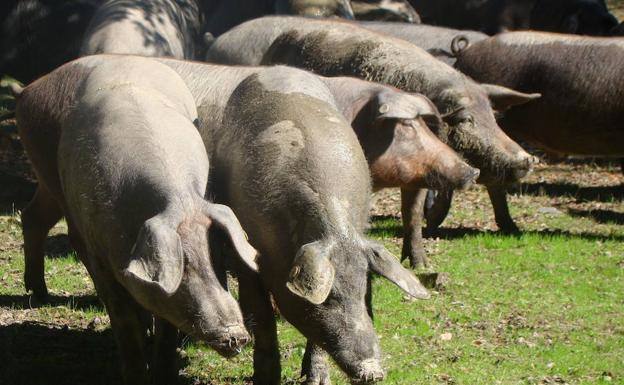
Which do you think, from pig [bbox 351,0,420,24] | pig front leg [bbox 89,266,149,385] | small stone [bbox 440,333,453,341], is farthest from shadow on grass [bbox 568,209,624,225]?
pig front leg [bbox 89,266,149,385]

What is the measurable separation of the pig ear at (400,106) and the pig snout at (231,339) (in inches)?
106

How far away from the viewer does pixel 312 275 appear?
15.0 feet

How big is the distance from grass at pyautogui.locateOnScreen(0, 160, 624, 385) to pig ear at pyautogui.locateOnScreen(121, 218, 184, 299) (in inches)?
62.5

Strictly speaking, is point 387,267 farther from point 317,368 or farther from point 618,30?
point 618,30

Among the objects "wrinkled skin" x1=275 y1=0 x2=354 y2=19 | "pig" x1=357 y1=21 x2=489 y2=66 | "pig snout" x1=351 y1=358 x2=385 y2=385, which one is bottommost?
"wrinkled skin" x1=275 y1=0 x2=354 y2=19

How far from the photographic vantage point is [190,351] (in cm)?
649

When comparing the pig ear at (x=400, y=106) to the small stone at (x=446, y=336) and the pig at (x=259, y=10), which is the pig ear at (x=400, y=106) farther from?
the pig at (x=259, y=10)

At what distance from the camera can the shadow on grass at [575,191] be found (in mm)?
11672

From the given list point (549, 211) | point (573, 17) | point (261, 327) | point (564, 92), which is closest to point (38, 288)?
point (261, 327)

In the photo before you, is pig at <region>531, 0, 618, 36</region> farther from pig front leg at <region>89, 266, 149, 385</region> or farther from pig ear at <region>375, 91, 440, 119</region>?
pig front leg at <region>89, 266, 149, 385</region>

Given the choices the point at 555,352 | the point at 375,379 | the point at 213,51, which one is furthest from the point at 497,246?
the point at 375,379

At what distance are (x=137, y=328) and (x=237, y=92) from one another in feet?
5.07

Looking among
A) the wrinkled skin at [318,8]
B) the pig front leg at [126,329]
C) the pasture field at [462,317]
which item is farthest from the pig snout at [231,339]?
the wrinkled skin at [318,8]

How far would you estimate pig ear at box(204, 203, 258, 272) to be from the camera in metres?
4.67
